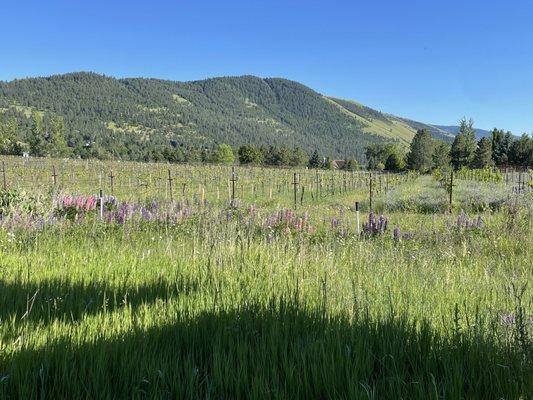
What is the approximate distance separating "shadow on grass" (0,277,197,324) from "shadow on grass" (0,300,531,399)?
536 mm

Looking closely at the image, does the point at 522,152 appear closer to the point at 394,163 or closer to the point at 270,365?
the point at 394,163

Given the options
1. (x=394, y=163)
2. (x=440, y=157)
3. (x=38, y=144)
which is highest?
(x=38, y=144)

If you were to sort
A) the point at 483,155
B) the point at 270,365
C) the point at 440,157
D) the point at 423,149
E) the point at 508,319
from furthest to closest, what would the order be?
the point at 423,149, the point at 483,155, the point at 440,157, the point at 508,319, the point at 270,365

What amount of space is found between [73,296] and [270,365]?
170 cm

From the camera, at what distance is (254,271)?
3623 mm

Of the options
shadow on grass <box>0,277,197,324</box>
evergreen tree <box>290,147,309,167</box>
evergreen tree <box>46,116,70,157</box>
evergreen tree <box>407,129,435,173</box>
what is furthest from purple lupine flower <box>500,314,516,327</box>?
evergreen tree <box>46,116,70,157</box>

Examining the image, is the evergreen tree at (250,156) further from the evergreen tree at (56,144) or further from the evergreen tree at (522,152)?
the evergreen tree at (522,152)

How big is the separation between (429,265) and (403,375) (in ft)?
9.42

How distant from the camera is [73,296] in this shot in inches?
118

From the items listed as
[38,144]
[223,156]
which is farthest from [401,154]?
[38,144]

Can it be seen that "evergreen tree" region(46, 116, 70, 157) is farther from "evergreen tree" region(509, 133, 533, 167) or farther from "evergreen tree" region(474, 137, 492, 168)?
"evergreen tree" region(509, 133, 533, 167)

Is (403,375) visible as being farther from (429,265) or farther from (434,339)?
(429,265)

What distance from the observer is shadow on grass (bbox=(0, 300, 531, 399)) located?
1780mm

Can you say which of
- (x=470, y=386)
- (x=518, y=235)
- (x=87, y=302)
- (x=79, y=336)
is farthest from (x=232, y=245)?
(x=518, y=235)
